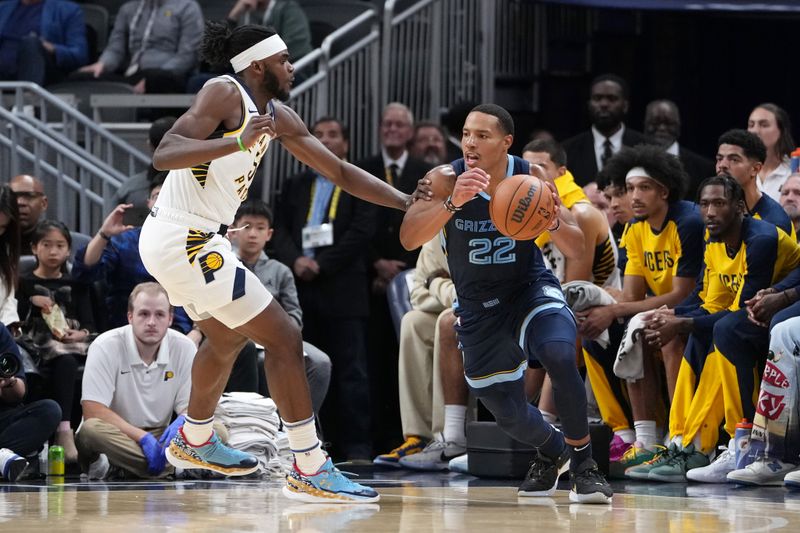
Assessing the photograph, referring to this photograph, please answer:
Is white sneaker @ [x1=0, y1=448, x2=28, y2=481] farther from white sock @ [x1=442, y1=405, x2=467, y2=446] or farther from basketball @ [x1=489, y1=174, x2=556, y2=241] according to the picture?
basketball @ [x1=489, y1=174, x2=556, y2=241]

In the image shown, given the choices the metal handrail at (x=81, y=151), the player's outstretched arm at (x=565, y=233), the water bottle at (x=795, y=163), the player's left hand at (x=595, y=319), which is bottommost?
the player's left hand at (x=595, y=319)

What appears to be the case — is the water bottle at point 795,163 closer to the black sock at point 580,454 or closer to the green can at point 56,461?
the black sock at point 580,454

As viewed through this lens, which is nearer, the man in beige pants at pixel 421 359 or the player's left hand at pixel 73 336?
the player's left hand at pixel 73 336

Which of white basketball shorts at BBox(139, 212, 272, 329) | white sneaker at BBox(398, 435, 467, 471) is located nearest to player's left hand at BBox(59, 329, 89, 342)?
white sneaker at BBox(398, 435, 467, 471)

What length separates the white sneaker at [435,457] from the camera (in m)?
8.95

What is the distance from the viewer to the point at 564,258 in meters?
8.59

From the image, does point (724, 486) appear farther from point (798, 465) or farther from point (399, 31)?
point (399, 31)

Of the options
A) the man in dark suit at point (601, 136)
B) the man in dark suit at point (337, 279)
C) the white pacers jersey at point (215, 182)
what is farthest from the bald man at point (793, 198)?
the white pacers jersey at point (215, 182)

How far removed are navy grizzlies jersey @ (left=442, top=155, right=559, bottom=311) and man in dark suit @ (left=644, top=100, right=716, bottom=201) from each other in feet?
12.3

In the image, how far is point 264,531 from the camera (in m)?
5.23

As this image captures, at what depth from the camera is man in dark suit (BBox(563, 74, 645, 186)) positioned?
10344 millimetres

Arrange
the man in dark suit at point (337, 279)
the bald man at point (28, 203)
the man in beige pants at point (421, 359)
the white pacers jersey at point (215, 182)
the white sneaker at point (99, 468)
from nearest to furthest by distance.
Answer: the white pacers jersey at point (215, 182), the white sneaker at point (99, 468), the man in beige pants at point (421, 359), the bald man at point (28, 203), the man in dark suit at point (337, 279)

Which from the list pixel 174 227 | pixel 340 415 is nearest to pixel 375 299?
pixel 340 415

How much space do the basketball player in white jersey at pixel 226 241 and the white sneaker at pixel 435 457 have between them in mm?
2711
